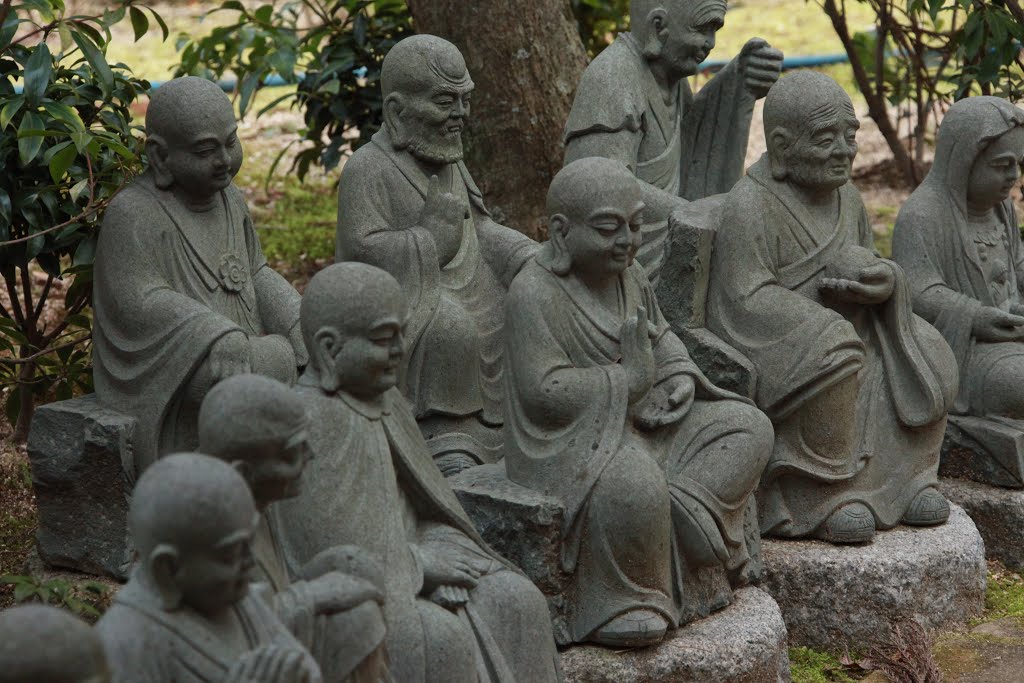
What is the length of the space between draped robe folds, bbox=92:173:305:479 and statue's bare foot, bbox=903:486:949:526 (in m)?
2.33

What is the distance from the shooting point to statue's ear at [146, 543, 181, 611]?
10.8 feet

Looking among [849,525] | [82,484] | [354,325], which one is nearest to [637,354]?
[354,325]

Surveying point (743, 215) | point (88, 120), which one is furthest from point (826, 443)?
point (88, 120)

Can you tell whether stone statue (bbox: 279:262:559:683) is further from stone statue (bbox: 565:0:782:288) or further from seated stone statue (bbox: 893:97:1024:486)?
seated stone statue (bbox: 893:97:1024:486)

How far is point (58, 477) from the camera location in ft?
17.9

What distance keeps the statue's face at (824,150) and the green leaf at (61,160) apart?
99.1 inches

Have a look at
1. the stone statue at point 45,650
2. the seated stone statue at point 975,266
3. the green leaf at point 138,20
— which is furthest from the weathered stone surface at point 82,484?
the seated stone statue at point 975,266

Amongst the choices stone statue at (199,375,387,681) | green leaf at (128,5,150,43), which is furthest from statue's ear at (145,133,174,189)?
stone statue at (199,375,387,681)

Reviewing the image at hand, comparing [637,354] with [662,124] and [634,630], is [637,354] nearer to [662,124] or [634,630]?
[634,630]

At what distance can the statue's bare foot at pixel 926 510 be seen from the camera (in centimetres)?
607

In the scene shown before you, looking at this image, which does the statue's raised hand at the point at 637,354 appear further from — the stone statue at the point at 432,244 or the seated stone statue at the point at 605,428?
the stone statue at the point at 432,244

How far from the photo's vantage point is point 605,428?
5078 millimetres

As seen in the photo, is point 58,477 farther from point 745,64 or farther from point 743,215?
point 745,64

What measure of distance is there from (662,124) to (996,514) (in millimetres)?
2033
